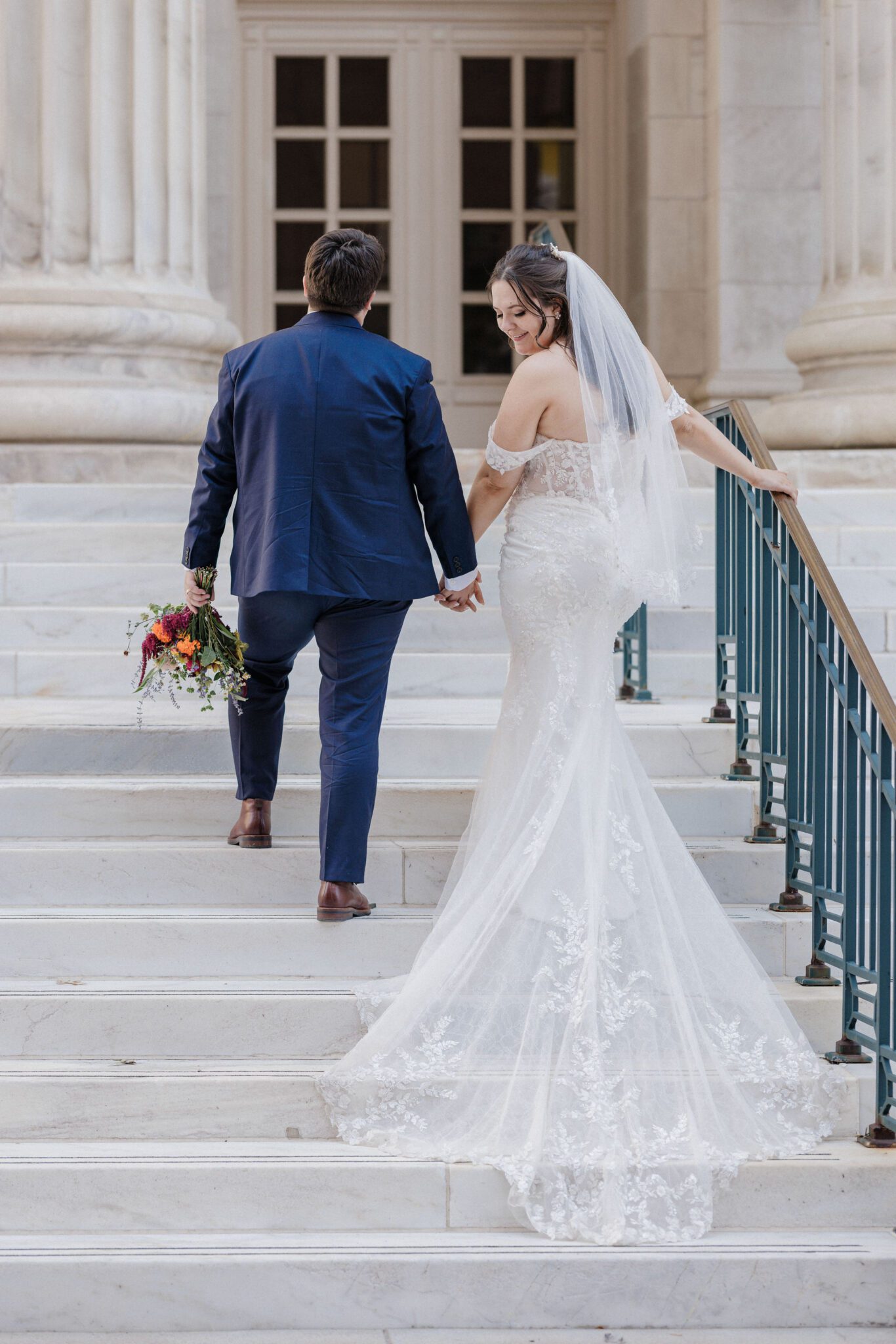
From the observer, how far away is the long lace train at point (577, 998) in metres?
3.63

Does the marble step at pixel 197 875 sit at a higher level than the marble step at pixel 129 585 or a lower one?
lower

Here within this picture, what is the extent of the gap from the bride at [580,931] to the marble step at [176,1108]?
0.07 meters

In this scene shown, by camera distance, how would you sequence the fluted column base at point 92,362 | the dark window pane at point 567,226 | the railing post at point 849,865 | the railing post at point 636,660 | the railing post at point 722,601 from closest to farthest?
the railing post at point 849,865, the railing post at point 722,601, the railing post at point 636,660, the fluted column base at point 92,362, the dark window pane at point 567,226

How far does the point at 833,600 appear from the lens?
4.21 meters

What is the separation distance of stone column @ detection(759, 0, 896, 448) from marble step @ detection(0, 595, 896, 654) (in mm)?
1815

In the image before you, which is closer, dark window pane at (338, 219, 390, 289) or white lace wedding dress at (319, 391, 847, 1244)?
white lace wedding dress at (319, 391, 847, 1244)

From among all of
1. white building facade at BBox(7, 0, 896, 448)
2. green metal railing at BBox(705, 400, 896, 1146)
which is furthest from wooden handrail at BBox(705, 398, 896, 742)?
white building facade at BBox(7, 0, 896, 448)

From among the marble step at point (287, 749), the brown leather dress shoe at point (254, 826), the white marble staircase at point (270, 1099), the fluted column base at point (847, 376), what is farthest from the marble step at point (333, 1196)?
the fluted column base at point (847, 376)

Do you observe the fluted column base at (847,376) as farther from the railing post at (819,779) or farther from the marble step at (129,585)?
the railing post at (819,779)

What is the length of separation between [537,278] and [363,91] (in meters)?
6.93

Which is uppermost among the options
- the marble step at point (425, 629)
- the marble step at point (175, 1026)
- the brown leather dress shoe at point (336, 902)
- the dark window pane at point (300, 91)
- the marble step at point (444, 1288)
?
the dark window pane at point (300, 91)

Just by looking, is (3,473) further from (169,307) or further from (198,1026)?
(198,1026)

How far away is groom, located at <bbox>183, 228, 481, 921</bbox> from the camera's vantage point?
13.7 ft

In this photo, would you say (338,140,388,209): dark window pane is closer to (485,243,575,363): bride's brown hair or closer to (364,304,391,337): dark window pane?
(364,304,391,337): dark window pane
